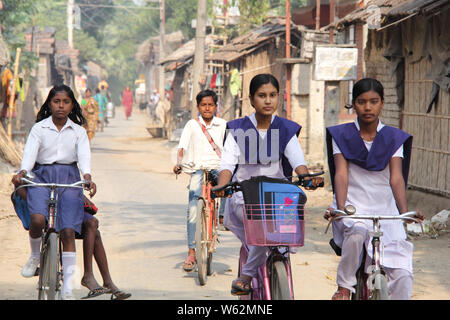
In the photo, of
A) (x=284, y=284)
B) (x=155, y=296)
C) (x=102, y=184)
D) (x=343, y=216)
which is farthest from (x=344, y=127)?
(x=102, y=184)

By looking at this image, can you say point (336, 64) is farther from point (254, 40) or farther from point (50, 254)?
point (50, 254)

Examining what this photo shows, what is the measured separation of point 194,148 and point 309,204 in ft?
19.6

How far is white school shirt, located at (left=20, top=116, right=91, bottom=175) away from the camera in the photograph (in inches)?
226

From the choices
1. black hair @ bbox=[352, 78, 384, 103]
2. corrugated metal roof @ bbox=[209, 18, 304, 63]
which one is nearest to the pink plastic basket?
black hair @ bbox=[352, 78, 384, 103]

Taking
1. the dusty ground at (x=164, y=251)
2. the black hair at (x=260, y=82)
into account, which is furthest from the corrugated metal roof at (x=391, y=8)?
the black hair at (x=260, y=82)

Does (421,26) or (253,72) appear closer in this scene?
(421,26)

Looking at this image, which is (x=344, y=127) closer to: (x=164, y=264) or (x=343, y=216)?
(x=343, y=216)

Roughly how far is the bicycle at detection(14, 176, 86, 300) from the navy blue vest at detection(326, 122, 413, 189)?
1.87 meters

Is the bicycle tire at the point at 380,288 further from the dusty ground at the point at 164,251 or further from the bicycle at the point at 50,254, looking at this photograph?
the dusty ground at the point at 164,251

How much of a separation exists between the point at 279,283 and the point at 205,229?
3.07 metres

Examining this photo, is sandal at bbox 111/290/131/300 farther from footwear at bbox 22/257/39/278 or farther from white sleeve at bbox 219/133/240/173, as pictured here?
white sleeve at bbox 219/133/240/173

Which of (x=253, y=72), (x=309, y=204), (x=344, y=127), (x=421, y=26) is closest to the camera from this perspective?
(x=344, y=127)

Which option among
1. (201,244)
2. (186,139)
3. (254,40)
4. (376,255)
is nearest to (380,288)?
(376,255)

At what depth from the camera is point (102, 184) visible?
1563 cm
